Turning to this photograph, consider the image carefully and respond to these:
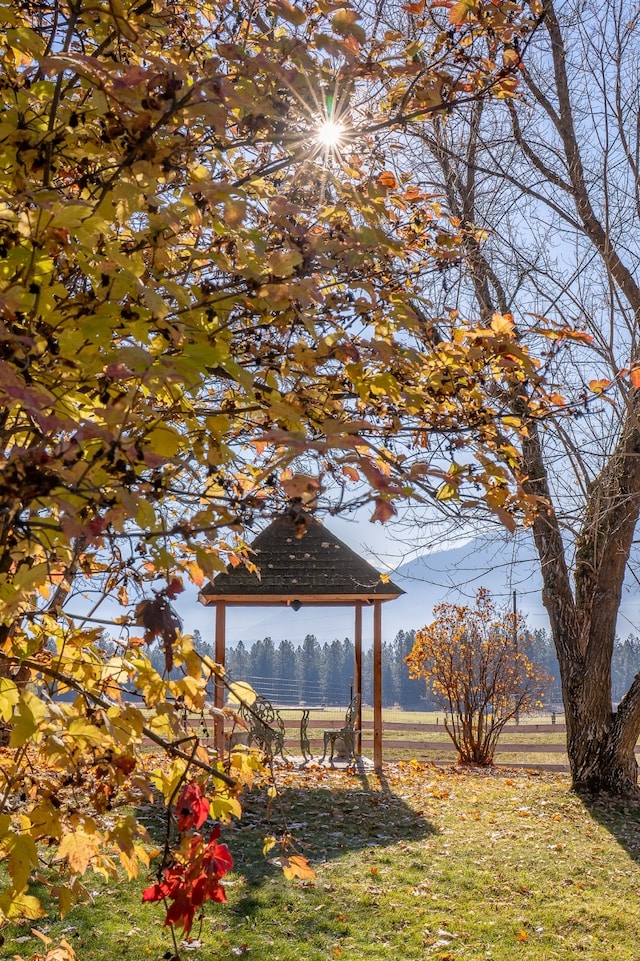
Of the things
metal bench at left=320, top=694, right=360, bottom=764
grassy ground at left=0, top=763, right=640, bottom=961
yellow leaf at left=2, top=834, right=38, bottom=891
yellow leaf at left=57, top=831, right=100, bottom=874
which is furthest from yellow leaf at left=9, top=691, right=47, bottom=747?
metal bench at left=320, top=694, right=360, bottom=764

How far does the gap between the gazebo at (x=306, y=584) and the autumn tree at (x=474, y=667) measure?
2504mm

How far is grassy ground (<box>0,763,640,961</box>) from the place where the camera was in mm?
5316

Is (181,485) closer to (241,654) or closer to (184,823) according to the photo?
(184,823)

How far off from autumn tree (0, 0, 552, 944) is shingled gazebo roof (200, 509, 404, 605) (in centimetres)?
900

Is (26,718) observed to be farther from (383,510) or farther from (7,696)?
(383,510)

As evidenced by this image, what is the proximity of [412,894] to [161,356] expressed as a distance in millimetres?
5783

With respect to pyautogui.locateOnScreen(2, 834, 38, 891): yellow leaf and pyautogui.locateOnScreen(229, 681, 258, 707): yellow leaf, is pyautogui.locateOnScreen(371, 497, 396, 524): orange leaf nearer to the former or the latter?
pyautogui.locateOnScreen(229, 681, 258, 707): yellow leaf

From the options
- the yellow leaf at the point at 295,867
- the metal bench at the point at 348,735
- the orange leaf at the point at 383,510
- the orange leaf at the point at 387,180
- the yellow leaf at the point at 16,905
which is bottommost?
the metal bench at the point at 348,735

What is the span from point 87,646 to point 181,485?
28.1 inches

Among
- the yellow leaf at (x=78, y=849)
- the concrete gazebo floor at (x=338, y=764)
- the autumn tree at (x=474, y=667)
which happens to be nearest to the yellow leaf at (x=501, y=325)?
the yellow leaf at (x=78, y=849)

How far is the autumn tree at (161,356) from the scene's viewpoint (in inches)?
72.8

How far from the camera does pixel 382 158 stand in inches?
156

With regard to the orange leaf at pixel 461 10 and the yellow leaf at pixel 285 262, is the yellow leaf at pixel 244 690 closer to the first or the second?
the yellow leaf at pixel 285 262

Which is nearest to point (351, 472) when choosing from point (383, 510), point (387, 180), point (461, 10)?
point (383, 510)
